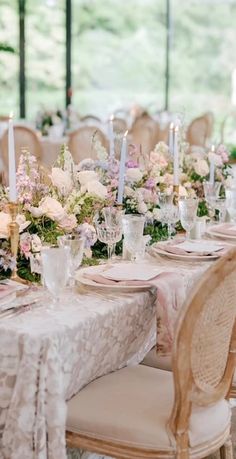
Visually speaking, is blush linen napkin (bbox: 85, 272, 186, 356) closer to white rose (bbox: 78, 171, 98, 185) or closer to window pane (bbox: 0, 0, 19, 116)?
white rose (bbox: 78, 171, 98, 185)

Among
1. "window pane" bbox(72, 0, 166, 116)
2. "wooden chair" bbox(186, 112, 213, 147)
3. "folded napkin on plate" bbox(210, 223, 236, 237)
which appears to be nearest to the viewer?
"folded napkin on plate" bbox(210, 223, 236, 237)

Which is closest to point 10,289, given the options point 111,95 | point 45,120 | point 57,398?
point 57,398

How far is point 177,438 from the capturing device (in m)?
2.05

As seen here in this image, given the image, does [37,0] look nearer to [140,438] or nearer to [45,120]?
[45,120]

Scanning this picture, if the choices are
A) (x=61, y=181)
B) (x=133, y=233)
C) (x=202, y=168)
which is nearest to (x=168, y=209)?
(x=133, y=233)

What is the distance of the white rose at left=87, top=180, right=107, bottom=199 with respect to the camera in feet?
9.04

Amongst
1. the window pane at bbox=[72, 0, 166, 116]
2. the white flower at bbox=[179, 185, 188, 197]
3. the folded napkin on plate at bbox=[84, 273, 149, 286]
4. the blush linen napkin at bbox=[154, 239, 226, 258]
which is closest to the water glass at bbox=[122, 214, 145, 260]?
the blush linen napkin at bbox=[154, 239, 226, 258]

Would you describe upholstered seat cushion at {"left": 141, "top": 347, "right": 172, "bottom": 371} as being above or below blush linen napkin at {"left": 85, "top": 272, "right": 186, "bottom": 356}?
below

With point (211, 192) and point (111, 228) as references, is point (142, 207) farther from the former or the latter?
point (211, 192)

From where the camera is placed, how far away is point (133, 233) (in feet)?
8.87

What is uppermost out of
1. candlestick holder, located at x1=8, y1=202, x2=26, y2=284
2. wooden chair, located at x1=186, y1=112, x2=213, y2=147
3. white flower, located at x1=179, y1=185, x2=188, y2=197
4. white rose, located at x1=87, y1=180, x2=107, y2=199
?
wooden chair, located at x1=186, y1=112, x2=213, y2=147

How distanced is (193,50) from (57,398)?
31.6ft

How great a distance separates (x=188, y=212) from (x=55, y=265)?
0.98 meters

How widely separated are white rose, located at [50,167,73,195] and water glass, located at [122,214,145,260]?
0.21m
